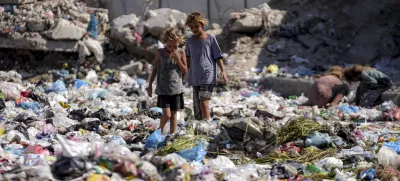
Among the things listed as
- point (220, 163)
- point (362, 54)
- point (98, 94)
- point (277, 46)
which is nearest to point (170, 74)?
point (220, 163)

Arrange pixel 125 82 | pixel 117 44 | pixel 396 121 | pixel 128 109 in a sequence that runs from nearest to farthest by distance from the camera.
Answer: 1. pixel 396 121
2. pixel 128 109
3. pixel 125 82
4. pixel 117 44

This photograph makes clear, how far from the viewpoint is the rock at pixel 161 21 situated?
12188mm

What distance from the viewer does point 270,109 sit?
7.98 metres

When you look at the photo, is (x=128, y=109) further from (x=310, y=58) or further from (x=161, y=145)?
(x=310, y=58)

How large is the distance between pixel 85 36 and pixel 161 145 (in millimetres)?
7504

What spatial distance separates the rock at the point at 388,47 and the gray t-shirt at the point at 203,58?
6492mm

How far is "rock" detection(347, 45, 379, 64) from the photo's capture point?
38.4ft

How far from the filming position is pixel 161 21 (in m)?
12.3

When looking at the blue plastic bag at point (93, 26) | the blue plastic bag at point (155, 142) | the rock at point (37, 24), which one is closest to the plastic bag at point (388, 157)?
the blue plastic bag at point (155, 142)

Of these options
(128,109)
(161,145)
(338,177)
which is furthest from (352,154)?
(128,109)

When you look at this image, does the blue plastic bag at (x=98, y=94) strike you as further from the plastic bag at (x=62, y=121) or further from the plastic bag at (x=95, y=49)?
the plastic bag at (x=95, y=49)

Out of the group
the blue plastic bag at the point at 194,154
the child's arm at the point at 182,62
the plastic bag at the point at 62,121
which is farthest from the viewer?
the plastic bag at the point at 62,121

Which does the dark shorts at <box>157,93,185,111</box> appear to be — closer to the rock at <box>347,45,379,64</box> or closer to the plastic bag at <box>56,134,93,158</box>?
the plastic bag at <box>56,134,93,158</box>

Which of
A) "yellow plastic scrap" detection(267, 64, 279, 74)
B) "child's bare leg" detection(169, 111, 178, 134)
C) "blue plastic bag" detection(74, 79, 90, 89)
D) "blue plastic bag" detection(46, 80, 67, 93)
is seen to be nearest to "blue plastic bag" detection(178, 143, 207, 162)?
"child's bare leg" detection(169, 111, 178, 134)
